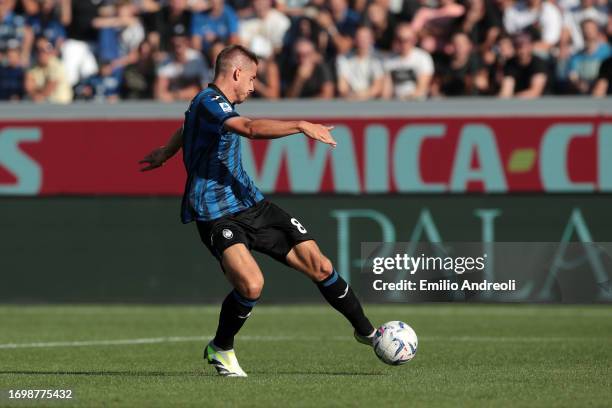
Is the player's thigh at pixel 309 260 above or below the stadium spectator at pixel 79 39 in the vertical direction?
above

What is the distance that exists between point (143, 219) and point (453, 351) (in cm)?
797

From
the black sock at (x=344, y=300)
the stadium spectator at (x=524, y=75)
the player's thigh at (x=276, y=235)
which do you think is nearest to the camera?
the player's thigh at (x=276, y=235)

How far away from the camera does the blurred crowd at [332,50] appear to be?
18.9 m

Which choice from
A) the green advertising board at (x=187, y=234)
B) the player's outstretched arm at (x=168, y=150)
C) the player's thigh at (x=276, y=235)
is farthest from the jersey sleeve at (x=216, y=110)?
the green advertising board at (x=187, y=234)

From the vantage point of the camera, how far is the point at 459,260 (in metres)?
12.9

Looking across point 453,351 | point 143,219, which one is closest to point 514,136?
point 143,219

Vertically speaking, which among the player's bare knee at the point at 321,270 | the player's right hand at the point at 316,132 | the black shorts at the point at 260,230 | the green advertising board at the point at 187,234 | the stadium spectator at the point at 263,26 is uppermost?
the player's right hand at the point at 316,132

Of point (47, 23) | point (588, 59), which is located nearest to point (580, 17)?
point (588, 59)

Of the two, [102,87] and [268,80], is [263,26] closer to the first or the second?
[268,80]

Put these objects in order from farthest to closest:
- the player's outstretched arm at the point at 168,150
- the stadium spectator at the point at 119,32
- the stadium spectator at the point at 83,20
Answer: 1. the stadium spectator at the point at 83,20
2. the stadium spectator at the point at 119,32
3. the player's outstretched arm at the point at 168,150

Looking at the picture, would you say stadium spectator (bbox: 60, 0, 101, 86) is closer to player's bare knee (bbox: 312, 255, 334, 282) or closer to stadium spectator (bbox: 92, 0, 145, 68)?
stadium spectator (bbox: 92, 0, 145, 68)

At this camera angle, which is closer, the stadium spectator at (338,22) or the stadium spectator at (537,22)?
the stadium spectator at (537,22)

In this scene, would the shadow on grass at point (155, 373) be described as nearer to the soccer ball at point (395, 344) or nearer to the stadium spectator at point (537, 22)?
the soccer ball at point (395, 344)

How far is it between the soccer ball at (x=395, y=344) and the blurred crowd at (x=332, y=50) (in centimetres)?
943
